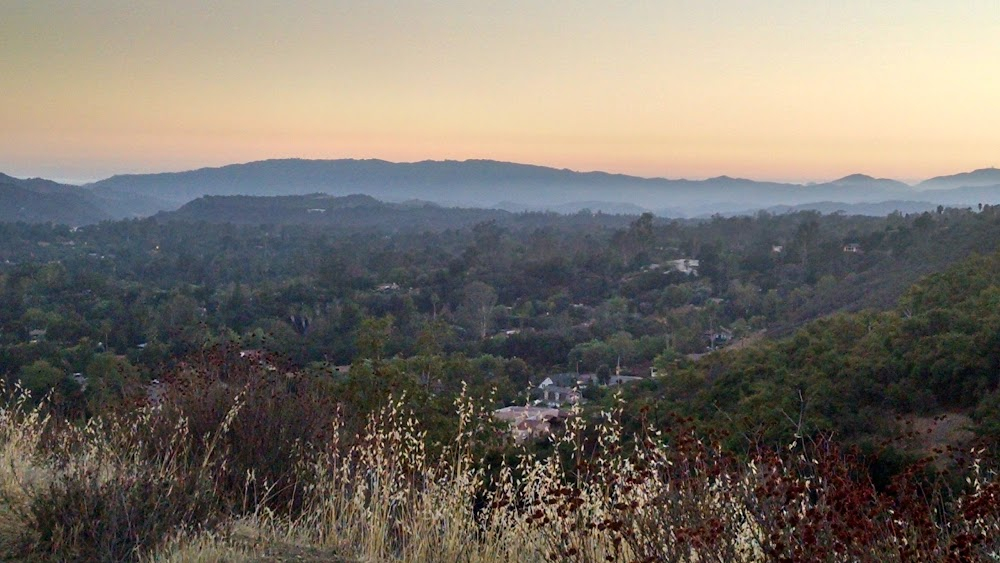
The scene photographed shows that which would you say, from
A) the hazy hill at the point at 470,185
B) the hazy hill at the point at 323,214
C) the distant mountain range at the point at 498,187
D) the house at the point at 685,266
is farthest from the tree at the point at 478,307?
the hazy hill at the point at 470,185

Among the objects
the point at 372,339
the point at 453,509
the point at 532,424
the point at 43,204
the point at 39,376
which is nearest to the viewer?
the point at 453,509

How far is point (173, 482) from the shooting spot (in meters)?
3.01

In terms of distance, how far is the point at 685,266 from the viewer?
48375mm

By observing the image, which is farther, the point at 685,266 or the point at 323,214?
the point at 323,214

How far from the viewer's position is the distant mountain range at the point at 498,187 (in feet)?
539

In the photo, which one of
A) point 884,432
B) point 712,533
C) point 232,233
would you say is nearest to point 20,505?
point 712,533

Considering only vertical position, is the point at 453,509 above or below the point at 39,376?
above

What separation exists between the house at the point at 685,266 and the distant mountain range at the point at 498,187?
107 meters

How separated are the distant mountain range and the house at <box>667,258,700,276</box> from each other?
10681 cm

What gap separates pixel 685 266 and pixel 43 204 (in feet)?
253

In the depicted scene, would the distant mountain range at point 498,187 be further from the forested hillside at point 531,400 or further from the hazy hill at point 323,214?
the forested hillside at point 531,400

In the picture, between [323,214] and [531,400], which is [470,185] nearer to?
[323,214]

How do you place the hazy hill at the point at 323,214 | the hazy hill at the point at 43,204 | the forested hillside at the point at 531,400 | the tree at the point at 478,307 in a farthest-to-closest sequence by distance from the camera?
the hazy hill at the point at 323,214 → the hazy hill at the point at 43,204 → the tree at the point at 478,307 → the forested hillside at the point at 531,400

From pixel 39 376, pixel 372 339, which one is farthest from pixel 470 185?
pixel 372 339
